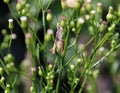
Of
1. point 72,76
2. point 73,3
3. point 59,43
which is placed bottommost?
point 72,76

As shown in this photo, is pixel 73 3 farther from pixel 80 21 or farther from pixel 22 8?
pixel 22 8

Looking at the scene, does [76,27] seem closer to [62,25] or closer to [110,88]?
[62,25]

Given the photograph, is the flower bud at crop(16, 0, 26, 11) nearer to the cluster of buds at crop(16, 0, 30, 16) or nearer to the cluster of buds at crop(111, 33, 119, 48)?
the cluster of buds at crop(16, 0, 30, 16)

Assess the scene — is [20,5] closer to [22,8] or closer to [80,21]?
[22,8]

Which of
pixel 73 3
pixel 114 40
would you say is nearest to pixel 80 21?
pixel 73 3

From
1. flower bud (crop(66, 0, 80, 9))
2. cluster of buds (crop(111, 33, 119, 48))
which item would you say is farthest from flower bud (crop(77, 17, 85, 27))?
cluster of buds (crop(111, 33, 119, 48))

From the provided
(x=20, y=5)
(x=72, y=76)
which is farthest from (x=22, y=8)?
(x=72, y=76)

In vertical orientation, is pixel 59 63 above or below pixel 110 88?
above

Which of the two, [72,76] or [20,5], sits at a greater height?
[20,5]

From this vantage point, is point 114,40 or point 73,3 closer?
point 73,3

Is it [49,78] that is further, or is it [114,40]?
[114,40]

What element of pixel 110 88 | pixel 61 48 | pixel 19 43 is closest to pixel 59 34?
pixel 61 48
